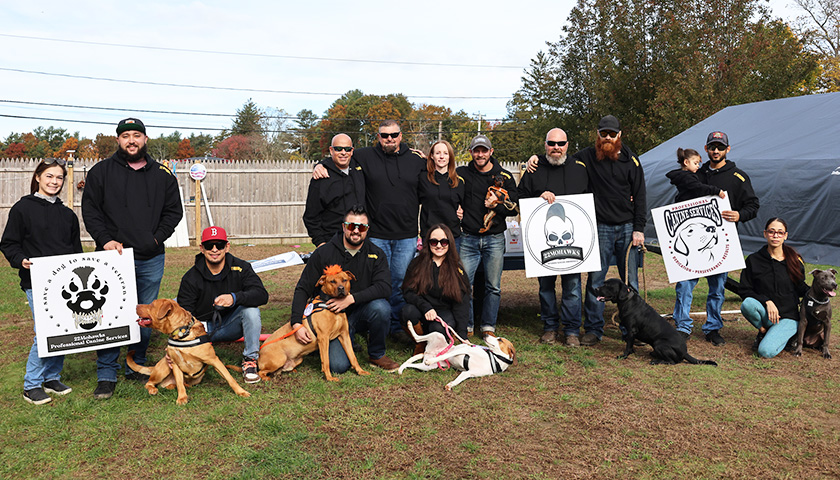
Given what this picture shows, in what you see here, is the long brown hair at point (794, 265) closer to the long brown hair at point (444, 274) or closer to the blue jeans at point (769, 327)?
the blue jeans at point (769, 327)

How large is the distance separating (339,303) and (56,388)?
2.25 meters

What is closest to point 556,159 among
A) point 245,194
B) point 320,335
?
Result: point 320,335

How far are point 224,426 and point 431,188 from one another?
2913 mm

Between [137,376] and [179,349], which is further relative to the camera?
[137,376]

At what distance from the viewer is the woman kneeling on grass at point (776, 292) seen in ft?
19.1

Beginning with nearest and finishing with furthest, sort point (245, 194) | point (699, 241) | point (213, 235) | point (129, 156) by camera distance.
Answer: point (129, 156) → point (213, 235) → point (699, 241) → point (245, 194)

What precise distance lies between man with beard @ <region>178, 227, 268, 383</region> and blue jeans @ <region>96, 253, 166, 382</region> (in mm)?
242

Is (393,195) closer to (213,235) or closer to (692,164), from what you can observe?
(213,235)

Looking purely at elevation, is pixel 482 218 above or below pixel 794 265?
Answer: above

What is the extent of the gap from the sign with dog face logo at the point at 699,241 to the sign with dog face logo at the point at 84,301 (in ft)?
16.8

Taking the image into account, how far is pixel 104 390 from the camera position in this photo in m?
4.57

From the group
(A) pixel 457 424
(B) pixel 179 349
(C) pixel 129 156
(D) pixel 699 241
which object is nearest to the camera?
(A) pixel 457 424

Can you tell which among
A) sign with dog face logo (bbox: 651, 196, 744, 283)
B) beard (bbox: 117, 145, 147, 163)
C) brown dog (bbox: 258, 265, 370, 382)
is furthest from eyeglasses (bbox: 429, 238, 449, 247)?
beard (bbox: 117, 145, 147, 163)

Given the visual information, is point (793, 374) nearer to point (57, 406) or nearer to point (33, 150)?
point (57, 406)
